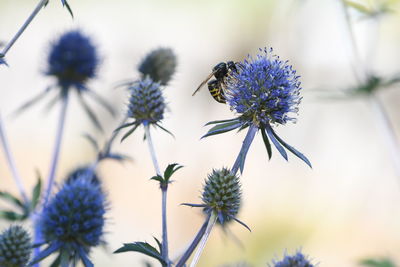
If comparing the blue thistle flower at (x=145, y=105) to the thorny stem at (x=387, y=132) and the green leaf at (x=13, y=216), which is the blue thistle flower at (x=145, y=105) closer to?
the green leaf at (x=13, y=216)

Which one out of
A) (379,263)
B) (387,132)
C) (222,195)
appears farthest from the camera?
(387,132)

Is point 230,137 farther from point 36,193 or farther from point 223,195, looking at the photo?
point 223,195

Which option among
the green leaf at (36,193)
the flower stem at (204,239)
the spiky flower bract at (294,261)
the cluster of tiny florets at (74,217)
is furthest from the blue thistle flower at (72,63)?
the spiky flower bract at (294,261)

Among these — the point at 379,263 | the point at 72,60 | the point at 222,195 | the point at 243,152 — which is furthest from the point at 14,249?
the point at 72,60

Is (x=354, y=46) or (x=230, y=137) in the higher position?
(x=230, y=137)

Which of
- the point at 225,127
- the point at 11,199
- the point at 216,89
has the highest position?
the point at 216,89

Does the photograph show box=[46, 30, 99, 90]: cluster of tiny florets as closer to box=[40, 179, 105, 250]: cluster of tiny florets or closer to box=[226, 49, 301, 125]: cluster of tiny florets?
box=[40, 179, 105, 250]: cluster of tiny florets
